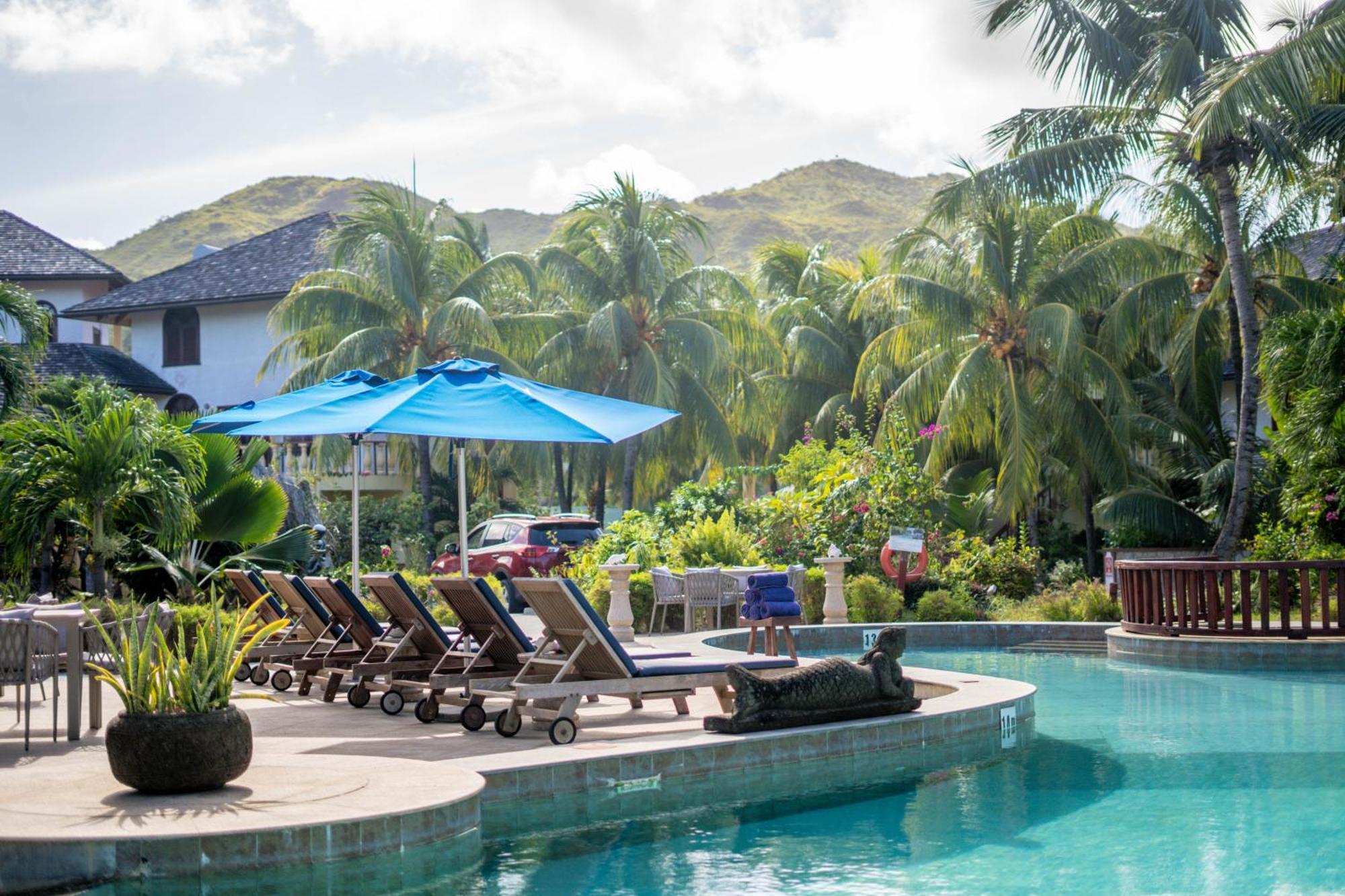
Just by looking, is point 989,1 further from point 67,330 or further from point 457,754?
point 67,330

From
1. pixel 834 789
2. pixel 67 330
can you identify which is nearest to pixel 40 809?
pixel 834 789

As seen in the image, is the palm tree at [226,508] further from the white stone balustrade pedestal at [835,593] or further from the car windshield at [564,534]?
the car windshield at [564,534]

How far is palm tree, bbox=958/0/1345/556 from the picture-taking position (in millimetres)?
21672

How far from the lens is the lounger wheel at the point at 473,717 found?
383 inches

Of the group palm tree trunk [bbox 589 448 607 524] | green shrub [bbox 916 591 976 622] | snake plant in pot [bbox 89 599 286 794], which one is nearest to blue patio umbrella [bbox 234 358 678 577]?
snake plant in pot [bbox 89 599 286 794]

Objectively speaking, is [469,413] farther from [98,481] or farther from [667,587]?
[667,587]

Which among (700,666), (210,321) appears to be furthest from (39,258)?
(700,666)

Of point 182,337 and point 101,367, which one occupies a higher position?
point 182,337

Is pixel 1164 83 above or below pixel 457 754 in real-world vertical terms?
above

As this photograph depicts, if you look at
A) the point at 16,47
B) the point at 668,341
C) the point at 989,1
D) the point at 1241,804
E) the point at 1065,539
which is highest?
the point at 16,47

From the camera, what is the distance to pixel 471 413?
10.7 metres

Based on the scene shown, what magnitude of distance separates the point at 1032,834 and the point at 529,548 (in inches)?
663

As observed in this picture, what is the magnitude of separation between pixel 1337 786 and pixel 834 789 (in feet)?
10.3

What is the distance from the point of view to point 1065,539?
29.5 m
